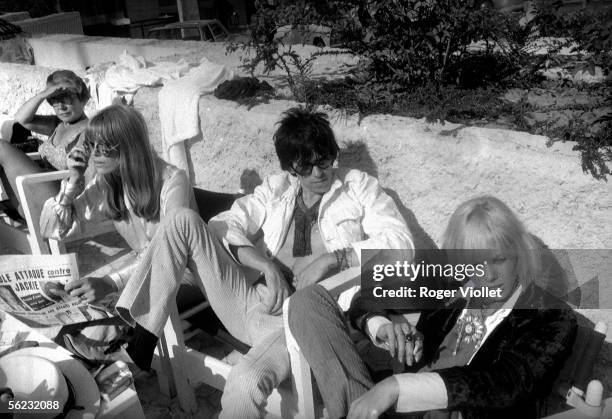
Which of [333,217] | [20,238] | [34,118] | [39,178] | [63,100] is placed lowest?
[20,238]

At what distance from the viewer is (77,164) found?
315 cm

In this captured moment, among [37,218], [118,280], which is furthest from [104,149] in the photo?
[37,218]

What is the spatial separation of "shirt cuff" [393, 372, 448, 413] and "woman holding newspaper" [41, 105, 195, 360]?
134 centimetres

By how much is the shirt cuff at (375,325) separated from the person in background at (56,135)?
232 centimetres

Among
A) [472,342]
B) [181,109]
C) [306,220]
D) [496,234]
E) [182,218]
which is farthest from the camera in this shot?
[181,109]

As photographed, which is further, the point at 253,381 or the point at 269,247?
the point at 269,247

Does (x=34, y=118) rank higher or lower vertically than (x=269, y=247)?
higher

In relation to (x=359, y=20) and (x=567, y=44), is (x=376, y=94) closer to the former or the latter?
(x=359, y=20)

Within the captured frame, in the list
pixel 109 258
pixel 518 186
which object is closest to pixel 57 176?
pixel 109 258

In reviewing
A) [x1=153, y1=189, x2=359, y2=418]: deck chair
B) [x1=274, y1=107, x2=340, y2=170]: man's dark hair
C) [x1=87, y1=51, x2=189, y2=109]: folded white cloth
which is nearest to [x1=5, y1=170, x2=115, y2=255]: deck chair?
[x1=87, y1=51, x2=189, y2=109]: folded white cloth

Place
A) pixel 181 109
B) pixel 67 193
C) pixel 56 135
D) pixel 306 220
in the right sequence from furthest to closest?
pixel 56 135 < pixel 181 109 < pixel 67 193 < pixel 306 220

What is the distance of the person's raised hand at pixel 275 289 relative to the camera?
250cm

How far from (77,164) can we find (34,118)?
1.45m

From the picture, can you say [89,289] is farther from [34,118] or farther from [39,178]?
[34,118]
